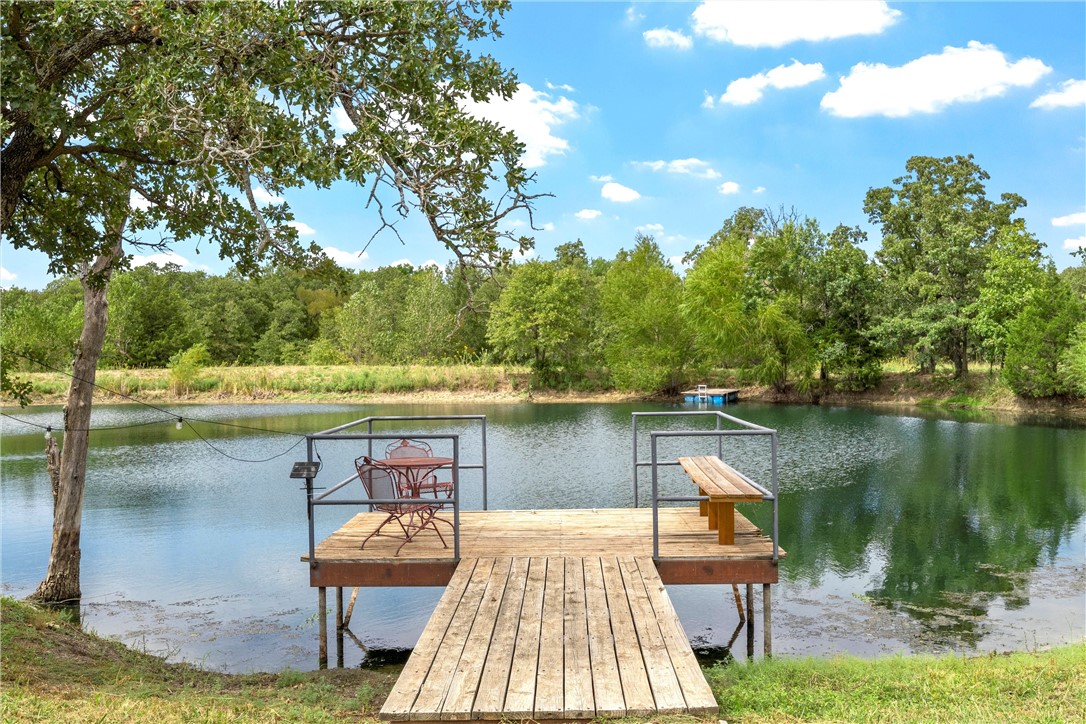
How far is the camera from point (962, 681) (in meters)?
5.44

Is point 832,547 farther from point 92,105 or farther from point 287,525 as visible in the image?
point 92,105

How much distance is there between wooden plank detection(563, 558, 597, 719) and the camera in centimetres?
414

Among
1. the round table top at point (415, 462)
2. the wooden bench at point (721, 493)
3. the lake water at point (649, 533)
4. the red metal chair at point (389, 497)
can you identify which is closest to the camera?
the wooden bench at point (721, 493)

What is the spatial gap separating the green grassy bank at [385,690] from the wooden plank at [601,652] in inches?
14.0

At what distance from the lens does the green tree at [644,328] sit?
137 ft

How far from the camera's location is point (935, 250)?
34938mm

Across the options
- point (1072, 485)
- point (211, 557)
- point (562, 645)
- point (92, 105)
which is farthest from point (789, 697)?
point (1072, 485)

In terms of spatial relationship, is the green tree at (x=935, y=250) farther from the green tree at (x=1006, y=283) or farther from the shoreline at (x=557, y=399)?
the shoreline at (x=557, y=399)

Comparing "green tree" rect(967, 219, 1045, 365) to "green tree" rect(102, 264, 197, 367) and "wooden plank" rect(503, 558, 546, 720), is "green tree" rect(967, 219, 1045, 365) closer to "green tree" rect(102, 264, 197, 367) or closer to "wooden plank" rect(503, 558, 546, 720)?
"wooden plank" rect(503, 558, 546, 720)

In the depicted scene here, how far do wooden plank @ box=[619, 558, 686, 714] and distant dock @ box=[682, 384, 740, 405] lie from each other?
32.5 metres

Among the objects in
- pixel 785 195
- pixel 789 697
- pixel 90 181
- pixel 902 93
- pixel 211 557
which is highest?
pixel 902 93

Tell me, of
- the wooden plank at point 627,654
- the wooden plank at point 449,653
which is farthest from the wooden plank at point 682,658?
the wooden plank at point 449,653

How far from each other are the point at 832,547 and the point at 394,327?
49.5m

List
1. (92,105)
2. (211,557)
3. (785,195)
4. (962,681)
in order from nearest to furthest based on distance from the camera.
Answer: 1. (962,681)
2. (92,105)
3. (211,557)
4. (785,195)
